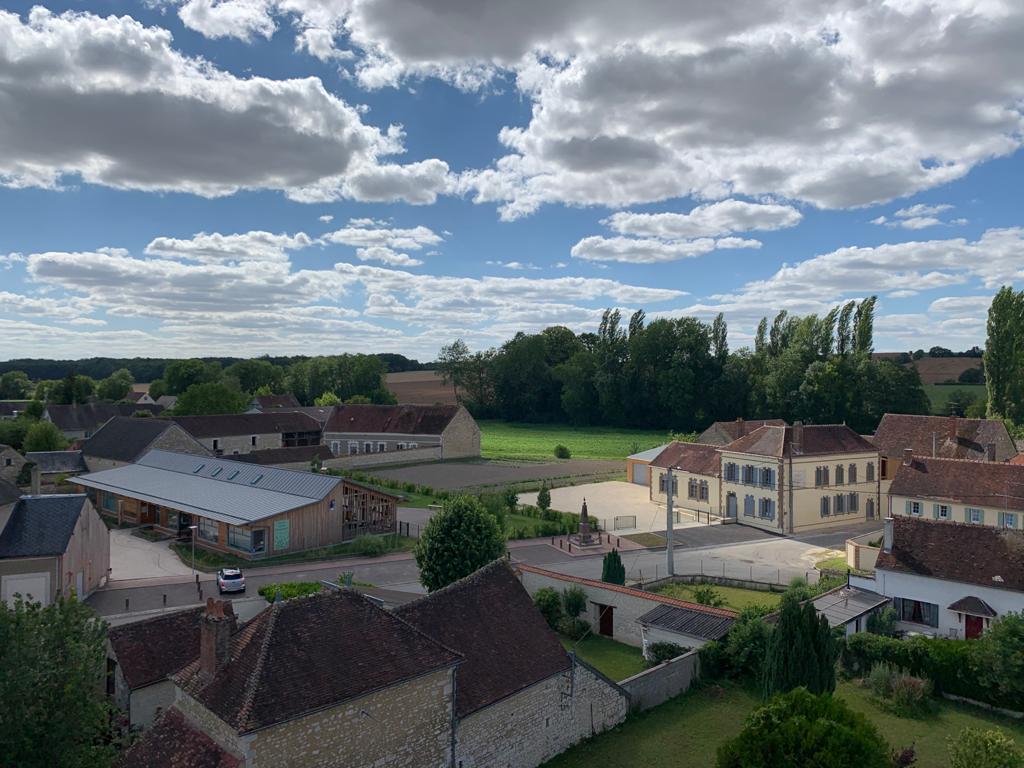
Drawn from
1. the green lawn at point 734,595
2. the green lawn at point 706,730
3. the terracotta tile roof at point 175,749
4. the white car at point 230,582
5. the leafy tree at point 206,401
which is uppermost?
the leafy tree at point 206,401

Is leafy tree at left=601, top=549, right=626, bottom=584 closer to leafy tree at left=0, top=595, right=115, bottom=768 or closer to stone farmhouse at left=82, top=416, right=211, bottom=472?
leafy tree at left=0, top=595, right=115, bottom=768

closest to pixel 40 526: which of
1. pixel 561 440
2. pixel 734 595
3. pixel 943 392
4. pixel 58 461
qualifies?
pixel 734 595

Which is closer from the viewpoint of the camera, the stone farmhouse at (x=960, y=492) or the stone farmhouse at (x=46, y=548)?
the stone farmhouse at (x=46, y=548)

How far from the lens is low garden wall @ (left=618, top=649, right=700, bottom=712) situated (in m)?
19.3

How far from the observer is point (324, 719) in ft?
42.5

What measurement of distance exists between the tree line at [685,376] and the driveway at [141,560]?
62.0 meters

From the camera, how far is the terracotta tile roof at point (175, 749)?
12609mm

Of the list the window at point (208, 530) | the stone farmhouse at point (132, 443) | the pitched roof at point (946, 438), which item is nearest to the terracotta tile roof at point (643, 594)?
the window at point (208, 530)

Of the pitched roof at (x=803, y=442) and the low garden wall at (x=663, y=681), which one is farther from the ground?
the pitched roof at (x=803, y=442)

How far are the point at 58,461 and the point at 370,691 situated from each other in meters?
51.1

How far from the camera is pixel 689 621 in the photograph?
2225 cm

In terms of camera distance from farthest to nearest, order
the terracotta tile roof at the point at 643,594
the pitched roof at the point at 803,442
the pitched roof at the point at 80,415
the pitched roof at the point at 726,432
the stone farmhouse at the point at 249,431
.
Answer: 1. the pitched roof at the point at 80,415
2. the stone farmhouse at the point at 249,431
3. the pitched roof at the point at 726,432
4. the pitched roof at the point at 803,442
5. the terracotta tile roof at the point at 643,594

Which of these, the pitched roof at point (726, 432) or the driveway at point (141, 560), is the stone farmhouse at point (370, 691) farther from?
the pitched roof at point (726, 432)

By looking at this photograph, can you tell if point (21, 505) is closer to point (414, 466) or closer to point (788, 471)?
point (788, 471)
